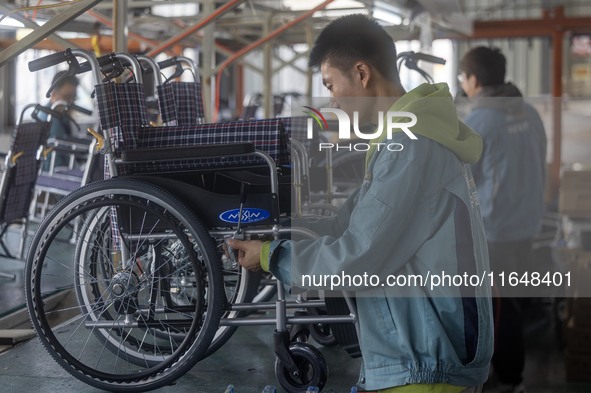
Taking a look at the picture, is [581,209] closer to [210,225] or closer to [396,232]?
[210,225]

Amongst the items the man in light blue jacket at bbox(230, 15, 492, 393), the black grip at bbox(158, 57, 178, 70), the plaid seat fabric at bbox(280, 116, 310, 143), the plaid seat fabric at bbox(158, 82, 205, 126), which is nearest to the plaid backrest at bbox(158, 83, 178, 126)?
the plaid seat fabric at bbox(158, 82, 205, 126)

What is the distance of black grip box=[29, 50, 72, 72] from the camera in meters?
2.71

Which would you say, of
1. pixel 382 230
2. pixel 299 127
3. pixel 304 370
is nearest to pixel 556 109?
pixel 299 127

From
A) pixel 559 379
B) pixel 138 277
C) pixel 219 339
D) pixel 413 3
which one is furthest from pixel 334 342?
pixel 413 3

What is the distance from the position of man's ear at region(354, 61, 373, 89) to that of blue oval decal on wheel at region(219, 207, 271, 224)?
0.73 meters

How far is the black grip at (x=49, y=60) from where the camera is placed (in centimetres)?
→ 271

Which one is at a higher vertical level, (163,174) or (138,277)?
(163,174)

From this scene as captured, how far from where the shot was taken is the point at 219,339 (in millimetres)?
2963

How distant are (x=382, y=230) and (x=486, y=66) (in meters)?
2.27

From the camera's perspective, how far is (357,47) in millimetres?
1991

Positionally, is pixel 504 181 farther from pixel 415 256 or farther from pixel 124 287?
pixel 415 256

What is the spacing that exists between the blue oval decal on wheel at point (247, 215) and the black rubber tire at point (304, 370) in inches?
16.6

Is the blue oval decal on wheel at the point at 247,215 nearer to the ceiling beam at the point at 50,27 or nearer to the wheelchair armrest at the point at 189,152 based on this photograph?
the wheelchair armrest at the point at 189,152

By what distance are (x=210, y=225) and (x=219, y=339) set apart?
538 millimetres
